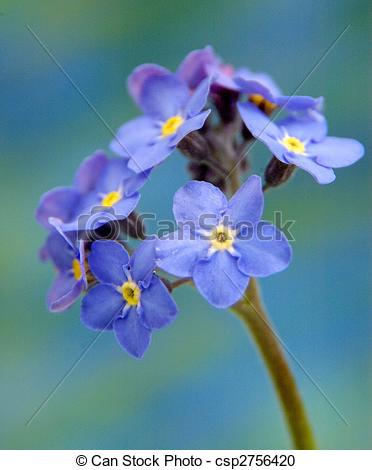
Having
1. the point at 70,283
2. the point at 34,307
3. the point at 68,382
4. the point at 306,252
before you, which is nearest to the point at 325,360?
the point at 306,252

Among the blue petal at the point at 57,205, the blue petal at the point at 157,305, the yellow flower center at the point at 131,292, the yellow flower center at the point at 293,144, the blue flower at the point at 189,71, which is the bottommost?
the blue petal at the point at 157,305

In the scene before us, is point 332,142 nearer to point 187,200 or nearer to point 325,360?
point 187,200

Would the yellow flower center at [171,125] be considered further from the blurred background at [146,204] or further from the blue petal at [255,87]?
the blurred background at [146,204]

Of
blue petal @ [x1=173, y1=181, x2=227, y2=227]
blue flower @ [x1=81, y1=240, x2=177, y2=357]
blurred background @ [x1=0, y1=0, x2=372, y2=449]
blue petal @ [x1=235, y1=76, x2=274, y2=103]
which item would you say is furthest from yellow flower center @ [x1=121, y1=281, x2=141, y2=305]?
blurred background @ [x1=0, y1=0, x2=372, y2=449]

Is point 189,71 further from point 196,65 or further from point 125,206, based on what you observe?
point 125,206

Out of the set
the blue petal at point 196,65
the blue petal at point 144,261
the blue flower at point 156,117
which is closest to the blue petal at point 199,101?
the blue flower at point 156,117

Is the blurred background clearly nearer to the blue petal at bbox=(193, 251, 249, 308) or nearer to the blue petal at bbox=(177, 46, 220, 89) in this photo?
the blue petal at bbox=(177, 46, 220, 89)

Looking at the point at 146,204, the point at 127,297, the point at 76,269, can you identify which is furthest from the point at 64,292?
the point at 146,204

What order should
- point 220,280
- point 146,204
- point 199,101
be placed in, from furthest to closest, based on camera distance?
point 146,204 < point 199,101 < point 220,280
